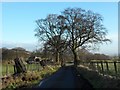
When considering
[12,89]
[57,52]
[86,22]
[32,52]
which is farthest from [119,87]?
[32,52]

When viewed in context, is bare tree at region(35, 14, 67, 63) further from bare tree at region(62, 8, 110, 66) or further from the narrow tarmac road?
the narrow tarmac road

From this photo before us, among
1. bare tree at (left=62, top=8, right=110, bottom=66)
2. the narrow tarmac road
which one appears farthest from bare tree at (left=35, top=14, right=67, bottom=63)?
the narrow tarmac road

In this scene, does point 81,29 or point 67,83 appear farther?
point 81,29

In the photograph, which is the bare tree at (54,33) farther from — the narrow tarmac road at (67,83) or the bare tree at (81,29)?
the narrow tarmac road at (67,83)

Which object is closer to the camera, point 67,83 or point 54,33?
point 67,83

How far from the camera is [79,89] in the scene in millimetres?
19016

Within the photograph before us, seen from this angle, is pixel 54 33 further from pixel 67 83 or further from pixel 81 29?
pixel 67 83

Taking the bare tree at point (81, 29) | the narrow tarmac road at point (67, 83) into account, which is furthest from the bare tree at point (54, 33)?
the narrow tarmac road at point (67, 83)

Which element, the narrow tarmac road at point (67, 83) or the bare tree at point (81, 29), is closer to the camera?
the narrow tarmac road at point (67, 83)

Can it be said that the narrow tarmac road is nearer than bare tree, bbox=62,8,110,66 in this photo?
Yes

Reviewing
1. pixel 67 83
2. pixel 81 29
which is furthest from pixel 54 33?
pixel 67 83

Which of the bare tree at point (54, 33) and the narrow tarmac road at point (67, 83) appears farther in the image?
the bare tree at point (54, 33)

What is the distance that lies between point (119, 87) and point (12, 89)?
7759 mm

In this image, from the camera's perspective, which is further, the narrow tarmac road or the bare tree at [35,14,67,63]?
the bare tree at [35,14,67,63]
